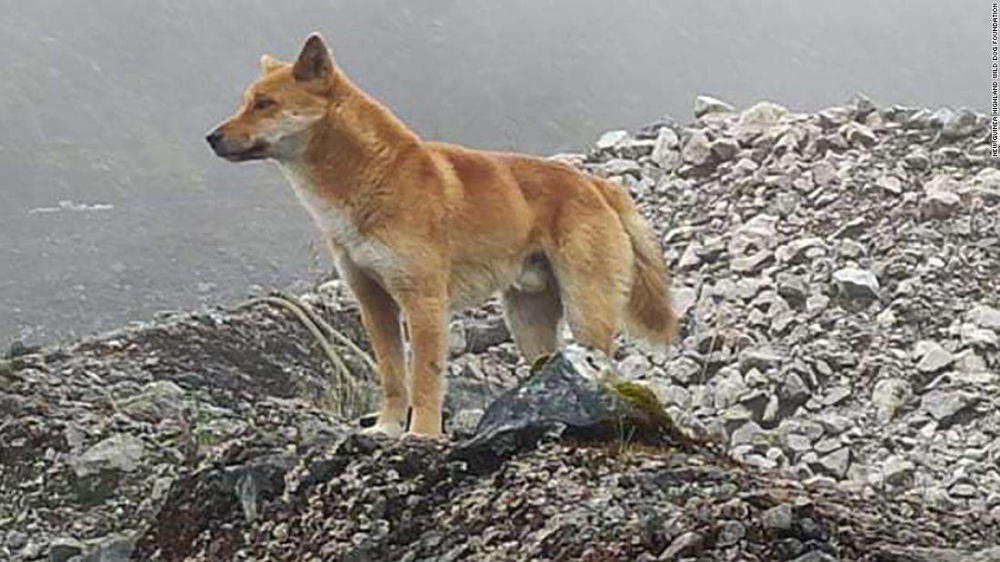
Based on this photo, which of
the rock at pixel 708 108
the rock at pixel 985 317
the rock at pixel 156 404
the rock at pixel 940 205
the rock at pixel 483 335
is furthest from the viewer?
the rock at pixel 708 108

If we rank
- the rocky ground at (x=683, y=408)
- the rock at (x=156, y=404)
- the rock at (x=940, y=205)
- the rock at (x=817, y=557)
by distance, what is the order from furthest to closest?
the rock at (x=940, y=205) < the rock at (x=156, y=404) < the rocky ground at (x=683, y=408) < the rock at (x=817, y=557)

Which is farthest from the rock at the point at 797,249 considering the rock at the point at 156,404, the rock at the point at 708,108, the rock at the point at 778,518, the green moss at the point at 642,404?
the rock at the point at 778,518

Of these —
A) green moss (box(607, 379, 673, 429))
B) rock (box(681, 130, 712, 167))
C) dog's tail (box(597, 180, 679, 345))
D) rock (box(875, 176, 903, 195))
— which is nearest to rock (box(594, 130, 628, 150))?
rock (box(681, 130, 712, 167))

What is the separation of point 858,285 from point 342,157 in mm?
5226

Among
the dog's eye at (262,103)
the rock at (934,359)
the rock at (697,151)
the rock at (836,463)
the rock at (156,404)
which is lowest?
the rock at (836,463)

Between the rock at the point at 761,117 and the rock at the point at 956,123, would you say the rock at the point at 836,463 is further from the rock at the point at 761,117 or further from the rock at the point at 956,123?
the rock at the point at 761,117

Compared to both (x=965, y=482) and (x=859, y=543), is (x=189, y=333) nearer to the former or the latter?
(x=965, y=482)

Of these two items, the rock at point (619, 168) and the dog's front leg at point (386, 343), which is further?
the rock at point (619, 168)

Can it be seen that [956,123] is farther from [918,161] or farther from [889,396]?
[889,396]

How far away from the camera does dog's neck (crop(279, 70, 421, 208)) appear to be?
6.87 m

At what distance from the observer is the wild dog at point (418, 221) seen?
679cm

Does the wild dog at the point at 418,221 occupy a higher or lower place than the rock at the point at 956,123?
higher

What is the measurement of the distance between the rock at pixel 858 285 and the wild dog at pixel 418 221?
3.84 metres

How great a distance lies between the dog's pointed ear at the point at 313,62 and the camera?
6.80 meters
